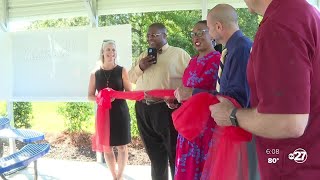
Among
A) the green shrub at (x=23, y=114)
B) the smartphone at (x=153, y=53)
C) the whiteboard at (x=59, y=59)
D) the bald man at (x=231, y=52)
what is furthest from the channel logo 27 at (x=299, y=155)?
the green shrub at (x=23, y=114)

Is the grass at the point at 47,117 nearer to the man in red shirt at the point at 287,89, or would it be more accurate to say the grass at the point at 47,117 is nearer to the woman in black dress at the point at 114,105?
the woman in black dress at the point at 114,105

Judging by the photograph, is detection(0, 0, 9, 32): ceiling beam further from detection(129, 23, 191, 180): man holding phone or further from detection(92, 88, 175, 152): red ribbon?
detection(129, 23, 191, 180): man holding phone

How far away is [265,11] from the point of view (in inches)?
44.9

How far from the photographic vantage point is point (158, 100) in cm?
309

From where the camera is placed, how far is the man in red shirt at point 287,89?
988 millimetres

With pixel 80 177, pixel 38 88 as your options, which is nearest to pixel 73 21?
pixel 38 88

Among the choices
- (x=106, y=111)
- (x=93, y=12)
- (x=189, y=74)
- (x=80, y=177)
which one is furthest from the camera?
(x=93, y=12)

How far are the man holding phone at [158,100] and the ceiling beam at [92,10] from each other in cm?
176

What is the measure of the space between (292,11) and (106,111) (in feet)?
9.51

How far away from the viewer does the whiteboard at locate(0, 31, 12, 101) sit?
526 cm

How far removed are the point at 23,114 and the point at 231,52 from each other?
5.98 m

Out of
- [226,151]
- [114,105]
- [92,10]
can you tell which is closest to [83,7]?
[92,10]

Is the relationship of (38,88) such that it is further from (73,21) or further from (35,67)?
(73,21)

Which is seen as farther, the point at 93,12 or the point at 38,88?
the point at 38,88
